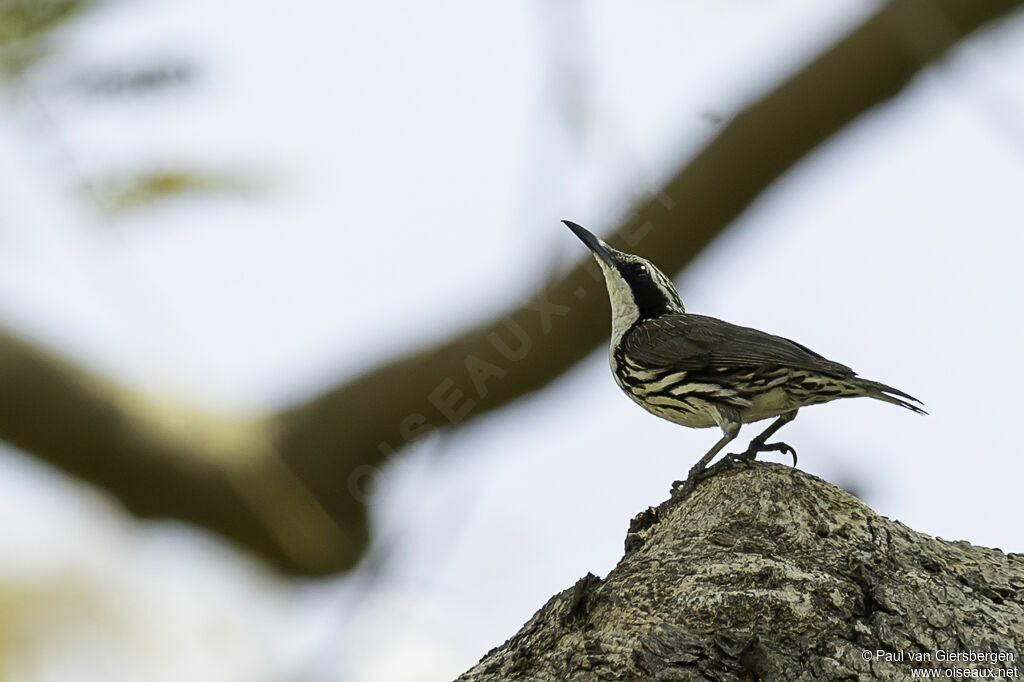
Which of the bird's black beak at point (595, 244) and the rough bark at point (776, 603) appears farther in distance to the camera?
the bird's black beak at point (595, 244)

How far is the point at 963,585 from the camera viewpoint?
4344 millimetres

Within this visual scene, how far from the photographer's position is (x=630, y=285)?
714 cm

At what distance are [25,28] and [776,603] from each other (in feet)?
10.6

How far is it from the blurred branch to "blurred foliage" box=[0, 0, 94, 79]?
2.56 metres

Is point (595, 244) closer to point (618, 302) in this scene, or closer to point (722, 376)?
point (618, 302)

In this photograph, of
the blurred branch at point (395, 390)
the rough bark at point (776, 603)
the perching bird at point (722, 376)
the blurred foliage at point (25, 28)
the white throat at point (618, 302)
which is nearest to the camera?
the rough bark at point (776, 603)

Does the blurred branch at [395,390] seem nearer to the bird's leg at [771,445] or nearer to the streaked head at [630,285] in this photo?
the streaked head at [630,285]

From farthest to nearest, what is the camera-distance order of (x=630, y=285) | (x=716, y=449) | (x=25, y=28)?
(x=630, y=285) → (x=716, y=449) → (x=25, y=28)

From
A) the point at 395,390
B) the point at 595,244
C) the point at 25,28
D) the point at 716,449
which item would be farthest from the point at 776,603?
the point at 395,390

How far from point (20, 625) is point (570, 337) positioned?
11.9 ft

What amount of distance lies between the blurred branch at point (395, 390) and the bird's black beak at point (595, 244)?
0.36ft

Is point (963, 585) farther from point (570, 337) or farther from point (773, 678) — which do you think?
point (570, 337)

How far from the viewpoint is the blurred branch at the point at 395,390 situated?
6.86m

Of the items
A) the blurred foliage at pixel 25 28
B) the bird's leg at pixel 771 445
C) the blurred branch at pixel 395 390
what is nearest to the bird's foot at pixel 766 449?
the bird's leg at pixel 771 445
